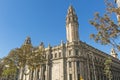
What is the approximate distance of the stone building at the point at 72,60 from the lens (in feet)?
176

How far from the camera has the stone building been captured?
53.7 meters

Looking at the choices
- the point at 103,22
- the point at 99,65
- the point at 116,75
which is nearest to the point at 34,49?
the point at 103,22

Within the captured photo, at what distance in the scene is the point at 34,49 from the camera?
43250 mm

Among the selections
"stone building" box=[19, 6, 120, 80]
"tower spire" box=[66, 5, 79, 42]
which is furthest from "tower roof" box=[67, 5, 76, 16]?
"stone building" box=[19, 6, 120, 80]

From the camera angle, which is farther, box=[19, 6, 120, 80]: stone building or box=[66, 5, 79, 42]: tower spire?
box=[66, 5, 79, 42]: tower spire

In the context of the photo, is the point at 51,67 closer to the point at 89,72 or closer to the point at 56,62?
the point at 56,62

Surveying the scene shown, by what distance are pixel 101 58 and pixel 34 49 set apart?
35132 millimetres

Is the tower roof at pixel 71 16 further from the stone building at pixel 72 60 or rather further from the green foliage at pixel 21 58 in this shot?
the green foliage at pixel 21 58

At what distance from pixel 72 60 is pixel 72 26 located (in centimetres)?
1427

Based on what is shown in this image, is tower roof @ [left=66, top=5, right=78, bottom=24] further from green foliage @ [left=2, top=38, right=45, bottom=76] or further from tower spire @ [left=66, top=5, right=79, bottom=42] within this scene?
green foliage @ [left=2, top=38, right=45, bottom=76]

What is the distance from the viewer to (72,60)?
5403 centimetres

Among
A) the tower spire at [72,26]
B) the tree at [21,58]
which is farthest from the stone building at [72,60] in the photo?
the tree at [21,58]

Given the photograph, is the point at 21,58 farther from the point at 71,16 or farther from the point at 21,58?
the point at 71,16

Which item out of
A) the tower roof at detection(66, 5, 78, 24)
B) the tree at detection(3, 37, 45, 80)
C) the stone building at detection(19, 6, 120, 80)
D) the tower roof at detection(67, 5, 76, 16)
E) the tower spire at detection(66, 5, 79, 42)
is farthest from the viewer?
the tower roof at detection(67, 5, 76, 16)
